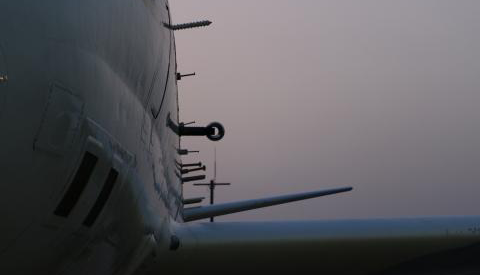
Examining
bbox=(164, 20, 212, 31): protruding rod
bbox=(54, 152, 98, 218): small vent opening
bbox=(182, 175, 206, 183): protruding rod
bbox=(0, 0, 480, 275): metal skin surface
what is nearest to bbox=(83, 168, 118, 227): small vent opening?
bbox=(0, 0, 480, 275): metal skin surface

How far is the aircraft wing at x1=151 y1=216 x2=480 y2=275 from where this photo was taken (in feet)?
20.2

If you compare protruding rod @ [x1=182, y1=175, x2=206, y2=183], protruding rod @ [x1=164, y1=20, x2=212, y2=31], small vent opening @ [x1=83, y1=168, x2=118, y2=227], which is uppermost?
protruding rod @ [x1=164, y1=20, x2=212, y2=31]

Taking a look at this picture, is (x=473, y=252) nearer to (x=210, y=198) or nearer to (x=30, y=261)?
(x=30, y=261)

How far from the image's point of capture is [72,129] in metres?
3.26

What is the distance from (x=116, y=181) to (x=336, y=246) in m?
2.99

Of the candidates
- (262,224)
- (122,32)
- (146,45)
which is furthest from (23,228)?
(262,224)

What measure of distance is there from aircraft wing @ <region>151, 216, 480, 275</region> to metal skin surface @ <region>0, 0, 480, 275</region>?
10 millimetres

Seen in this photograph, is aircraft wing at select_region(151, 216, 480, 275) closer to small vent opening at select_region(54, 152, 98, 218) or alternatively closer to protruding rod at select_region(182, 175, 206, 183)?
small vent opening at select_region(54, 152, 98, 218)

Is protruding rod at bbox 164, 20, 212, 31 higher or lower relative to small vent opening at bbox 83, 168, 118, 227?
higher

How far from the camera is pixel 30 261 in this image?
10.5 ft

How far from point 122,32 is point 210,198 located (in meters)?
26.2

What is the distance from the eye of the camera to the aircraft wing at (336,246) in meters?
6.17

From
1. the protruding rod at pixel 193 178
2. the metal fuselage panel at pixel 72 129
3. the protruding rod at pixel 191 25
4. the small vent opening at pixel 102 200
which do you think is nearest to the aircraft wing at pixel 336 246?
the metal fuselage panel at pixel 72 129

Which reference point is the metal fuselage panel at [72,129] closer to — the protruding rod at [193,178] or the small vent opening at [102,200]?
the small vent opening at [102,200]
